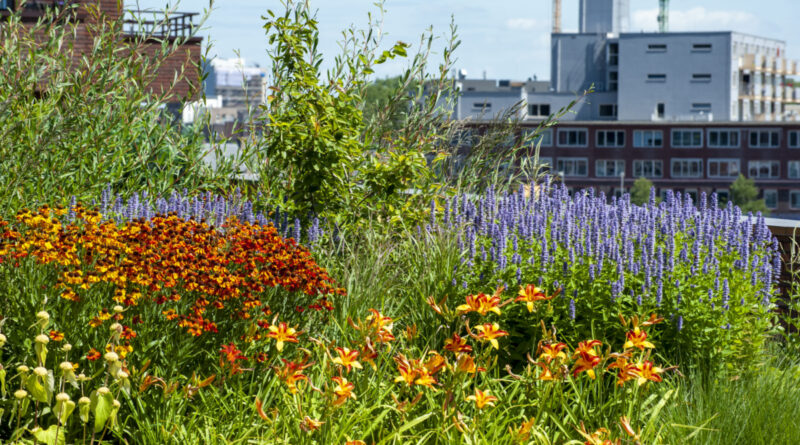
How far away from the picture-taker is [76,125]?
713 centimetres

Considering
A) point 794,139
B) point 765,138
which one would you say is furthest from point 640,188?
point 794,139

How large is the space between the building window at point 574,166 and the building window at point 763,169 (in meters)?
14.1

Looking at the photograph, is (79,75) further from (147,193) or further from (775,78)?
(775,78)

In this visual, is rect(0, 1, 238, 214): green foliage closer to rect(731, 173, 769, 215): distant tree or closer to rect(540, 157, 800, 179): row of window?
rect(731, 173, 769, 215): distant tree

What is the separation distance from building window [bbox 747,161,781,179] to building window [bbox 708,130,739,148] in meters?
2.26

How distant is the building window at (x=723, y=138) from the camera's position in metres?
79.8

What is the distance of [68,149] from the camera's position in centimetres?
691

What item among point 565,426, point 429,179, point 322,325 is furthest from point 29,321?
point 429,179

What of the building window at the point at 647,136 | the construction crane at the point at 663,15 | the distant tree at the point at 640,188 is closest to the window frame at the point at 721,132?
the building window at the point at 647,136

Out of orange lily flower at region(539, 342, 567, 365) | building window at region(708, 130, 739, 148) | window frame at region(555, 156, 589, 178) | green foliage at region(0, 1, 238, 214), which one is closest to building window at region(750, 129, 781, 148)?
building window at region(708, 130, 739, 148)

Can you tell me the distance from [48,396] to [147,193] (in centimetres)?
401

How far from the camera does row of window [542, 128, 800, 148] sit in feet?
261

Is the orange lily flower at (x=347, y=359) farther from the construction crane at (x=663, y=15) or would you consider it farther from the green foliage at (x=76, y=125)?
the construction crane at (x=663, y=15)

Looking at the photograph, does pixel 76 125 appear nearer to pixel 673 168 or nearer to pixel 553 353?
pixel 553 353
